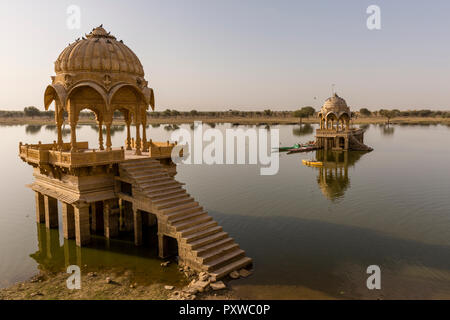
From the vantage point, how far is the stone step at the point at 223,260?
1247 cm

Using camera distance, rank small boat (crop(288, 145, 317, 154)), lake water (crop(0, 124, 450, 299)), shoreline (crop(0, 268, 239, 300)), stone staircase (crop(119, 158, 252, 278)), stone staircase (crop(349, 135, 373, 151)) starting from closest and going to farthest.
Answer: shoreline (crop(0, 268, 239, 300)), lake water (crop(0, 124, 450, 299)), stone staircase (crop(119, 158, 252, 278)), small boat (crop(288, 145, 317, 154)), stone staircase (crop(349, 135, 373, 151))

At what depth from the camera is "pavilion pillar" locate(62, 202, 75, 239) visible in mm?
16609

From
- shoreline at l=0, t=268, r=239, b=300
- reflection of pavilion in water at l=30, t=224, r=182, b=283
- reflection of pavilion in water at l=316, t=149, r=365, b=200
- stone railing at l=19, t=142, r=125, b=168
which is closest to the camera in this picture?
shoreline at l=0, t=268, r=239, b=300

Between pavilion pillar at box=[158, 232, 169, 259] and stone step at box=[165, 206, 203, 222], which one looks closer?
stone step at box=[165, 206, 203, 222]

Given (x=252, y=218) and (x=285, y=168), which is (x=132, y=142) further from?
(x=285, y=168)

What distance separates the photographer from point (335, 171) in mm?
36156

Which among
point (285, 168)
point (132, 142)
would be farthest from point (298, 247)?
point (285, 168)

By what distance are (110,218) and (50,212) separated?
13.5 feet

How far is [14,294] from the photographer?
11812 millimetres

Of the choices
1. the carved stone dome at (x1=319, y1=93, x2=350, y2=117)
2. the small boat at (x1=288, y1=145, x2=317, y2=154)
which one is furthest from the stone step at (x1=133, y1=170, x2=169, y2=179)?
the carved stone dome at (x1=319, y1=93, x2=350, y2=117)

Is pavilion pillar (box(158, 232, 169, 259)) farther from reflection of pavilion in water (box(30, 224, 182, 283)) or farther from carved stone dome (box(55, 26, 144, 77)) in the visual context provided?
carved stone dome (box(55, 26, 144, 77))

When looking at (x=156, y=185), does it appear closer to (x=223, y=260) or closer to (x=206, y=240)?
(x=206, y=240)

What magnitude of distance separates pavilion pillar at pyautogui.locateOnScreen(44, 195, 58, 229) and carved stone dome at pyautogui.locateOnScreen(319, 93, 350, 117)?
47710 mm
